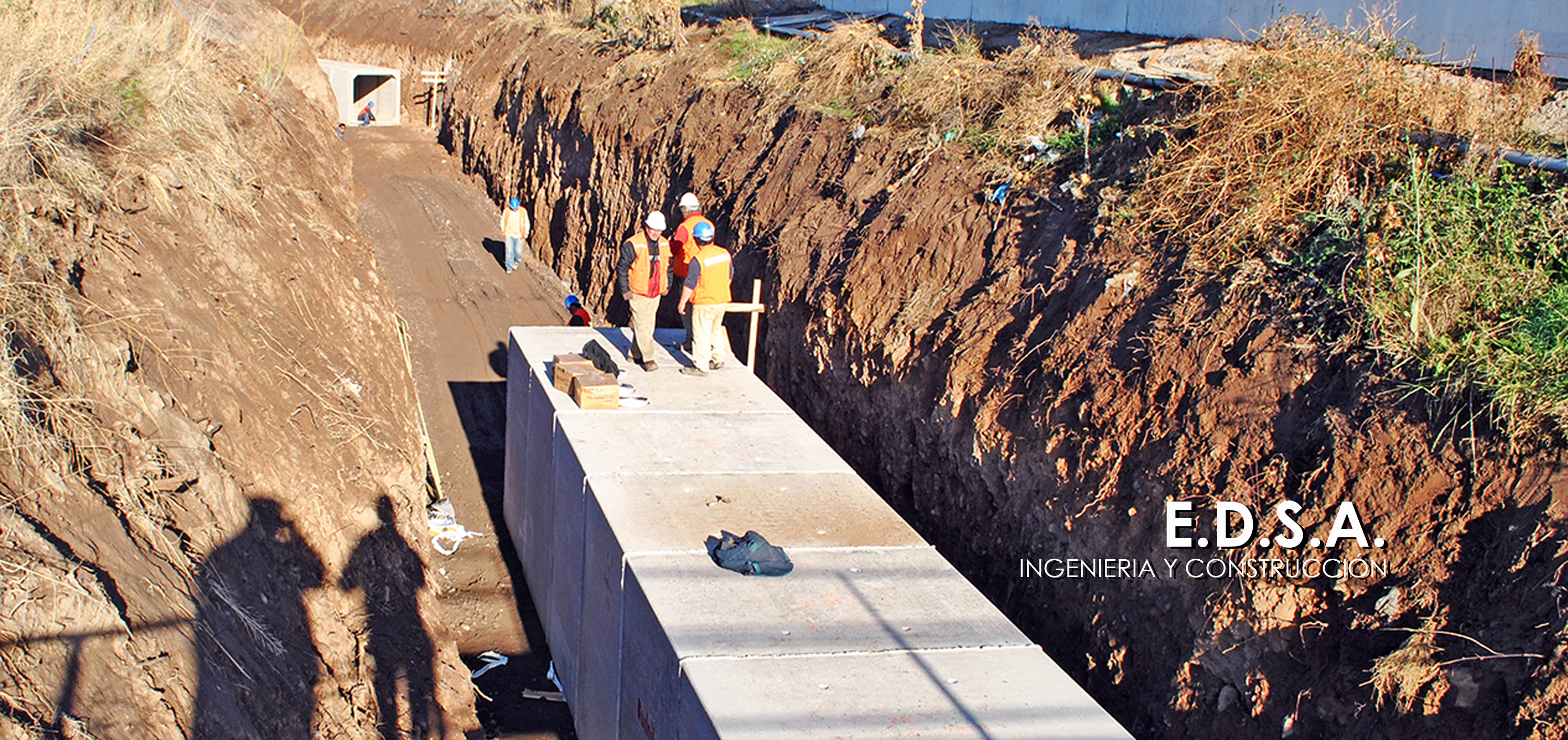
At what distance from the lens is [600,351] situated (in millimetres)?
9789

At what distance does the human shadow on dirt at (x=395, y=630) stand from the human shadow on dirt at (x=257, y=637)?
0.61 meters

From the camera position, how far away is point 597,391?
359 inches

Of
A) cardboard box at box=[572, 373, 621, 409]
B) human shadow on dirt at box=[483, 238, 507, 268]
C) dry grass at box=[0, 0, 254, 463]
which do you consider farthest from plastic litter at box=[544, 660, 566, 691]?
human shadow on dirt at box=[483, 238, 507, 268]

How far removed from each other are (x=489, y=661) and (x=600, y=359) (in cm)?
273

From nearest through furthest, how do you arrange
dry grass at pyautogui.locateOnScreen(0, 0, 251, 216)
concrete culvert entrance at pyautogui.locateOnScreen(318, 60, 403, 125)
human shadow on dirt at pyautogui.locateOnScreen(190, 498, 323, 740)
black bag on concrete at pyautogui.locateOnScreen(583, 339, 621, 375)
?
human shadow on dirt at pyautogui.locateOnScreen(190, 498, 323, 740), dry grass at pyautogui.locateOnScreen(0, 0, 251, 216), black bag on concrete at pyautogui.locateOnScreen(583, 339, 621, 375), concrete culvert entrance at pyautogui.locateOnScreen(318, 60, 403, 125)

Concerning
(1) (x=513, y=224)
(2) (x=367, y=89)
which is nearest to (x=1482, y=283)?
(1) (x=513, y=224)

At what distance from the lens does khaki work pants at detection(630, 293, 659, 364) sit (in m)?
10.3

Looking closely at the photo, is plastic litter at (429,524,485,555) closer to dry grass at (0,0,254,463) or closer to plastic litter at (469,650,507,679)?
plastic litter at (469,650,507,679)

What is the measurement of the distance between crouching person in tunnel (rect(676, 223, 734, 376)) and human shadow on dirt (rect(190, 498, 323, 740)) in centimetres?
404

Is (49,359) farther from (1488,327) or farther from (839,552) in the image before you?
(1488,327)

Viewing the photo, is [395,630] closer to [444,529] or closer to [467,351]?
[444,529]

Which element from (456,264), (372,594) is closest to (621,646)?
(372,594)

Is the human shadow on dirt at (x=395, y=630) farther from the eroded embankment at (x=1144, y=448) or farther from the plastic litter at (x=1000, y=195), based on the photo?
the plastic litter at (x=1000, y=195)

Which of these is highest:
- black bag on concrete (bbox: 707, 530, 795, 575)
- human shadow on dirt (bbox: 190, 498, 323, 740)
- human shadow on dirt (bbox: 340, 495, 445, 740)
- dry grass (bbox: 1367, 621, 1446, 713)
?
dry grass (bbox: 1367, 621, 1446, 713)
